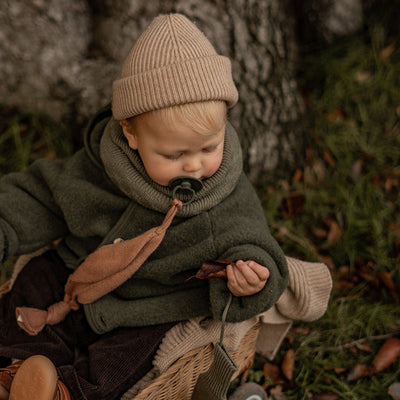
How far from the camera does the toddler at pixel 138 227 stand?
1.55m

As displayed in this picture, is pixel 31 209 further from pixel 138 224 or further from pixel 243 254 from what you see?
pixel 243 254

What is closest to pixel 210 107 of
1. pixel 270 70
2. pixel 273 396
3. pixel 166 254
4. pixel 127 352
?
pixel 166 254

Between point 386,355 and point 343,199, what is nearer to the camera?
point 386,355

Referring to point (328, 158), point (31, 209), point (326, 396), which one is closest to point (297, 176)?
point (328, 158)

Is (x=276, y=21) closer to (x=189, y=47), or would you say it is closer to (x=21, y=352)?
(x=189, y=47)

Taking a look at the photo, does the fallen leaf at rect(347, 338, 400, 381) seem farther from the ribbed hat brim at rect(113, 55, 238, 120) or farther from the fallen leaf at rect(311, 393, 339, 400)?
the ribbed hat brim at rect(113, 55, 238, 120)

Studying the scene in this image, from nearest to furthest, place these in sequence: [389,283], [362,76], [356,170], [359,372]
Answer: [359,372], [389,283], [356,170], [362,76]

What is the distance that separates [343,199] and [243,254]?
1304 mm

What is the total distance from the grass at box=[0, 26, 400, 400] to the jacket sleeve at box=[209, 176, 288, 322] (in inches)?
28.3

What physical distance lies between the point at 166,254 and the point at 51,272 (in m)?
0.61

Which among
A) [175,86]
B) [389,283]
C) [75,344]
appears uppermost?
[175,86]

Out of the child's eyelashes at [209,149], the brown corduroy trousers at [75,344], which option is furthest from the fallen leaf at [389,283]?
the child's eyelashes at [209,149]

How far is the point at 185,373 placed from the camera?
6.18ft

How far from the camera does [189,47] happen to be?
1.54 m
